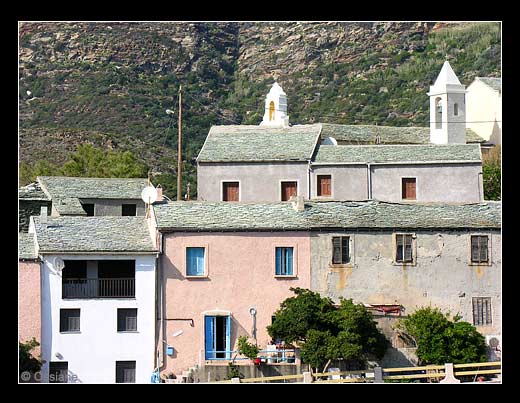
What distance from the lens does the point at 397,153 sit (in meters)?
66.5

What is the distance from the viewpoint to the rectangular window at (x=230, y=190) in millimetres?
66938

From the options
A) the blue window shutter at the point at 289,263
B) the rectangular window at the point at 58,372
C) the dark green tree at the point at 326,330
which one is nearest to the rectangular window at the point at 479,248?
the dark green tree at the point at 326,330

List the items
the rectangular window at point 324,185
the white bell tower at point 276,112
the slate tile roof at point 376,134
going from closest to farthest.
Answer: the rectangular window at point 324,185 < the slate tile roof at point 376,134 < the white bell tower at point 276,112

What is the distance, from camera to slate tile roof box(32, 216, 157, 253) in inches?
2092

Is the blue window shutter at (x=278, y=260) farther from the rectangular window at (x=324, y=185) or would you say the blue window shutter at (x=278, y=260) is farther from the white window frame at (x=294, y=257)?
the rectangular window at (x=324, y=185)

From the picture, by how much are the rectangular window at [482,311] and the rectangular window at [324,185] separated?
1323 centimetres

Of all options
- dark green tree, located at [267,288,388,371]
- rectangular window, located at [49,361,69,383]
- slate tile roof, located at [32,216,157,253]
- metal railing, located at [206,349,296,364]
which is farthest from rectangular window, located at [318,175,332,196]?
rectangular window, located at [49,361,69,383]

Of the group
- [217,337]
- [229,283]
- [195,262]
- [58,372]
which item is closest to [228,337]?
[217,337]

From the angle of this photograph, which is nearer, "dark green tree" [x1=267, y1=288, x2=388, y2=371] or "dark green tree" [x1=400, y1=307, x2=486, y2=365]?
"dark green tree" [x1=267, y1=288, x2=388, y2=371]

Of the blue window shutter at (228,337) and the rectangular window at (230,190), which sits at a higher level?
the rectangular window at (230,190)

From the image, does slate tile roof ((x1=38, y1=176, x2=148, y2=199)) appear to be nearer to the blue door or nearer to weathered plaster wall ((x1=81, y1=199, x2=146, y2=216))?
weathered plaster wall ((x1=81, y1=199, x2=146, y2=216))

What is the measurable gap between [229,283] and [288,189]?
13.7 m

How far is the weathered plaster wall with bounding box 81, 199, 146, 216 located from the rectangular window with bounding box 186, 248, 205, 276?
1269cm
